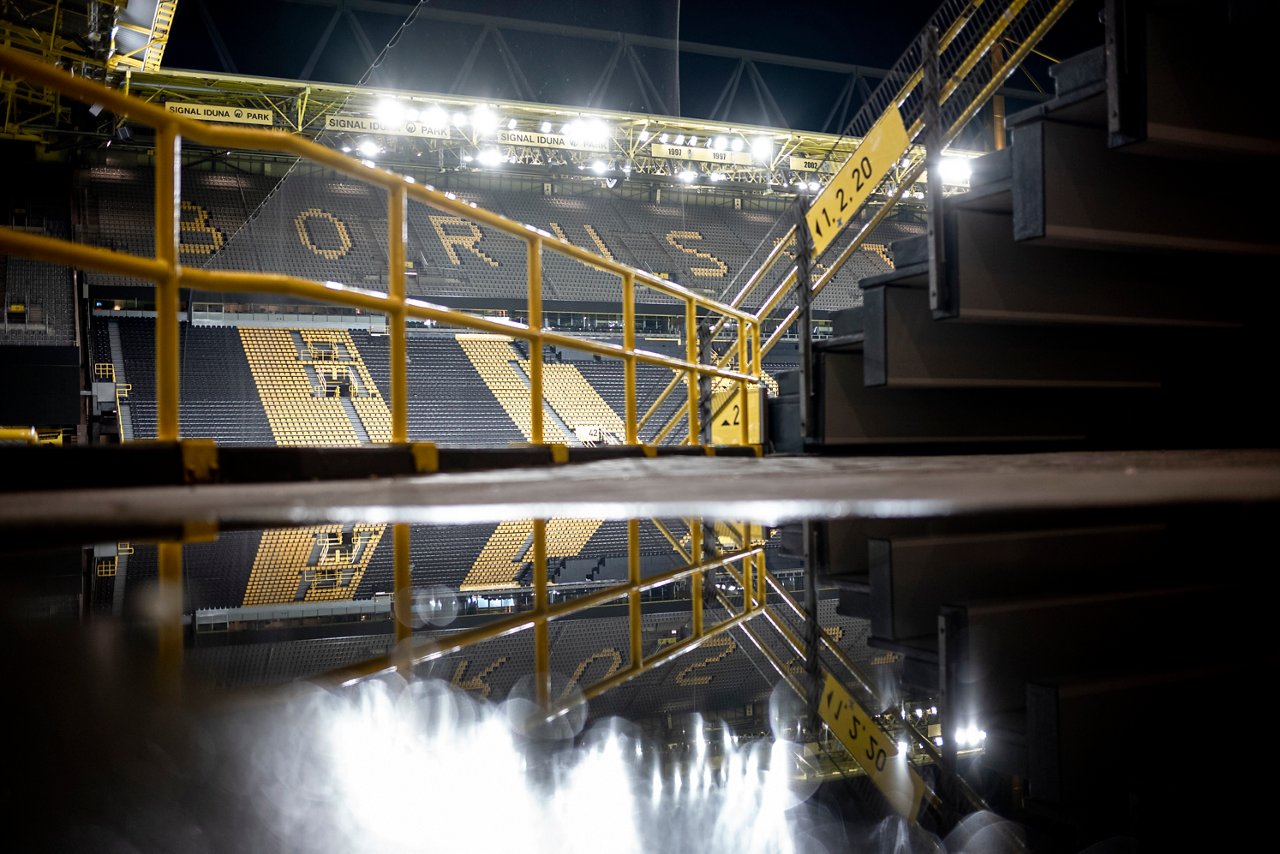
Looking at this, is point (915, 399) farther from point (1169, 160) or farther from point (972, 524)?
point (972, 524)

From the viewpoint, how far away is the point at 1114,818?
40cm

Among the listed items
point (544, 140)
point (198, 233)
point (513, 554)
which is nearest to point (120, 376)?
point (198, 233)

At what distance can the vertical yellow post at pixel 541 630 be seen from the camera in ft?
2.19

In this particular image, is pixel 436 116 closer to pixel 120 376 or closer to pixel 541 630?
pixel 120 376

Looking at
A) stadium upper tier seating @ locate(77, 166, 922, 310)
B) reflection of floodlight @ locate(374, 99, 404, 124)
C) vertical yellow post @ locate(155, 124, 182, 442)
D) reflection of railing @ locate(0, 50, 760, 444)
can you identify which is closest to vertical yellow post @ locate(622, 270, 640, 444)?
reflection of railing @ locate(0, 50, 760, 444)

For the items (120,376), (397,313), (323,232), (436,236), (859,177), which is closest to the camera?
(397,313)

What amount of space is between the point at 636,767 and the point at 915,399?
4.60 m

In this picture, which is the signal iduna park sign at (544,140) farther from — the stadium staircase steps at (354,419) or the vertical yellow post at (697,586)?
the vertical yellow post at (697,586)

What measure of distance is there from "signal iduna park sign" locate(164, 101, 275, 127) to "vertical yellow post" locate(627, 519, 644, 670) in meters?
18.1

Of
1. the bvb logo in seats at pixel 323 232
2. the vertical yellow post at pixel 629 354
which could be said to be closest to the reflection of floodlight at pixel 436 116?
the bvb logo in seats at pixel 323 232

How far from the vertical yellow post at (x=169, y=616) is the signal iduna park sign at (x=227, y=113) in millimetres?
18171

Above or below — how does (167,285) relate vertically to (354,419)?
below

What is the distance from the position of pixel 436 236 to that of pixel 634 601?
771 inches

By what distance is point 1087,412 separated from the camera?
485 cm
